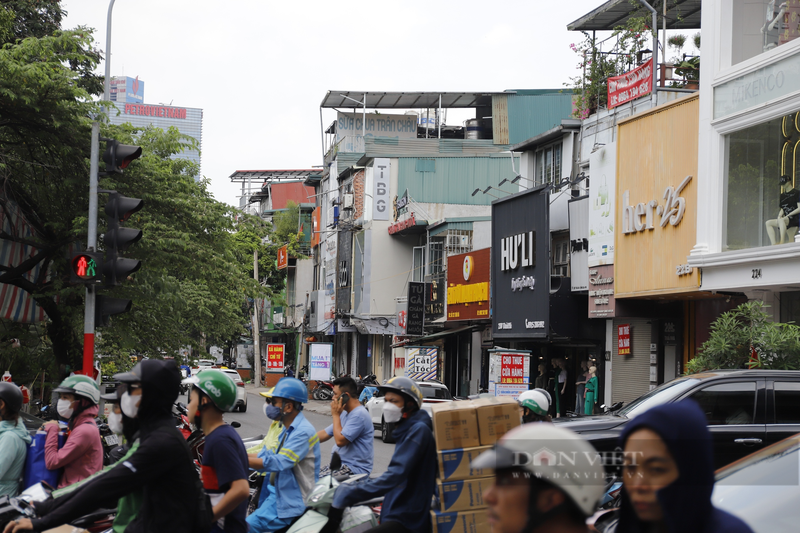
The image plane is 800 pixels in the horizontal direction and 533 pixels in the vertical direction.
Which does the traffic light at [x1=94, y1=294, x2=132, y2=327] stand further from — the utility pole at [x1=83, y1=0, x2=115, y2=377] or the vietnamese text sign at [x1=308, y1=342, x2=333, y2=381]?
the vietnamese text sign at [x1=308, y1=342, x2=333, y2=381]

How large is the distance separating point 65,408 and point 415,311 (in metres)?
27.5

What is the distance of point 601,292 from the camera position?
21.0m

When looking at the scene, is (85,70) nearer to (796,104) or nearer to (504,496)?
(796,104)

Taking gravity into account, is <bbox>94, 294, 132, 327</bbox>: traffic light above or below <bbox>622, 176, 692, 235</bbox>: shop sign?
below

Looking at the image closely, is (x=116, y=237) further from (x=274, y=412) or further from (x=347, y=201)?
(x=347, y=201)

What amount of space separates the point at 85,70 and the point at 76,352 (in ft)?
30.6

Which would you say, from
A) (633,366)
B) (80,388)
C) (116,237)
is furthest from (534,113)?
(80,388)

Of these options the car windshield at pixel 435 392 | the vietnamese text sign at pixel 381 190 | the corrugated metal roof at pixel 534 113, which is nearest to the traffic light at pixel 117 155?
the car windshield at pixel 435 392

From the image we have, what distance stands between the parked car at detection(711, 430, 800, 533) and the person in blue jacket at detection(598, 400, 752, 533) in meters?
1.07

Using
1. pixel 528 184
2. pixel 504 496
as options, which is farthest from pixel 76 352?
pixel 528 184

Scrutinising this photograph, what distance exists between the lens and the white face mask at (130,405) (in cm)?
432

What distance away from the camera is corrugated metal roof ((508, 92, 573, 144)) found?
3869cm

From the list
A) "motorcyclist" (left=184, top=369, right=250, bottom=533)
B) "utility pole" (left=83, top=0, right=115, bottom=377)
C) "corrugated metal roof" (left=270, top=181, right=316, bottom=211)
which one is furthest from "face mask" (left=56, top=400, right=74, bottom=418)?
"corrugated metal roof" (left=270, top=181, right=316, bottom=211)

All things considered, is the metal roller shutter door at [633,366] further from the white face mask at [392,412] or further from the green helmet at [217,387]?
the green helmet at [217,387]
